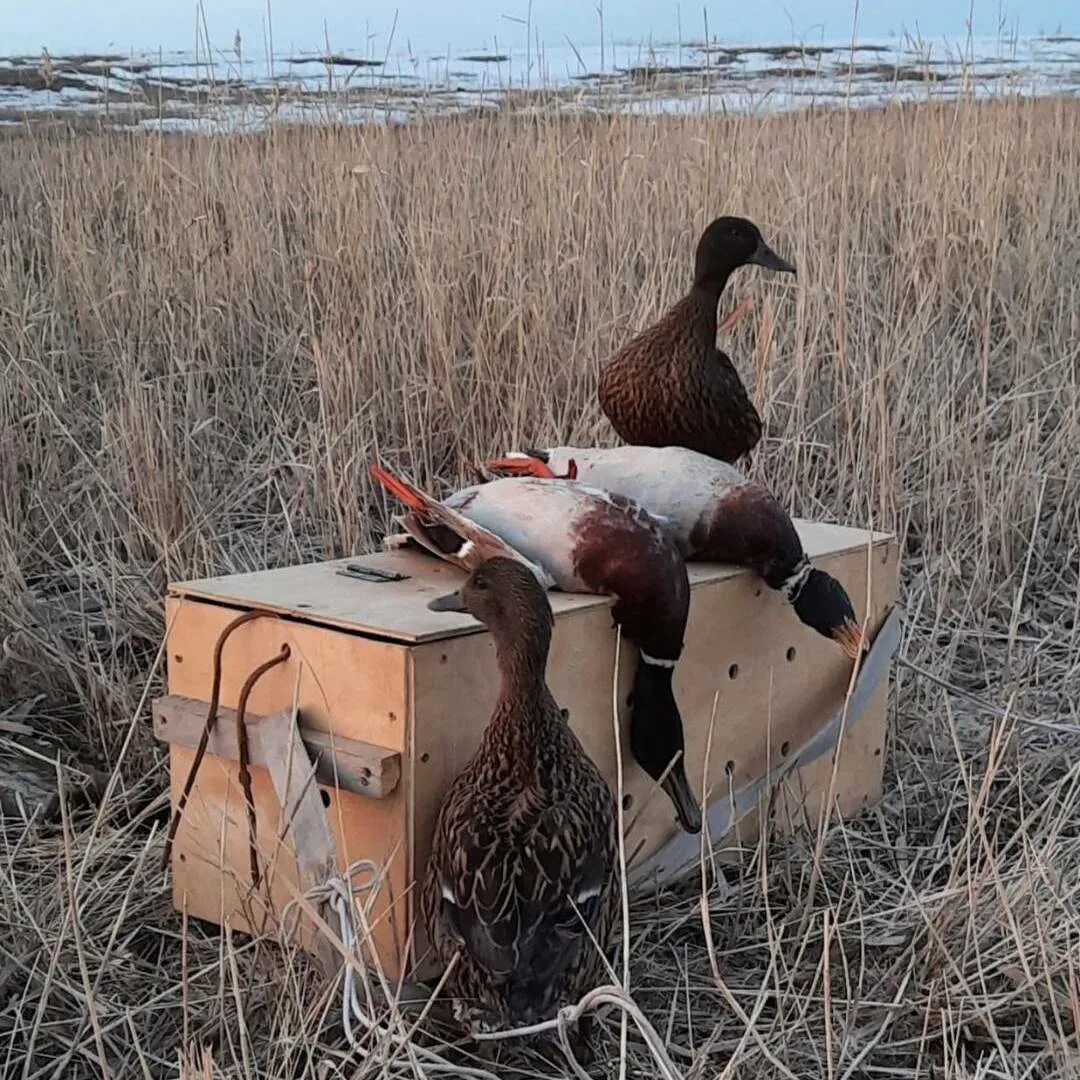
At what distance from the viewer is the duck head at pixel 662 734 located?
6.65 ft

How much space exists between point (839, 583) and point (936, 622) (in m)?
0.64

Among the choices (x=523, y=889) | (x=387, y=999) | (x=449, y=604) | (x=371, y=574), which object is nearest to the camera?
(x=387, y=999)

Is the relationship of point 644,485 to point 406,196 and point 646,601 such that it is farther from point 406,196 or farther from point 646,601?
point 406,196

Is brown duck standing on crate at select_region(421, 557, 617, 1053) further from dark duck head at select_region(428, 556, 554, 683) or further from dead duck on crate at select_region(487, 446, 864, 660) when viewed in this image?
dead duck on crate at select_region(487, 446, 864, 660)

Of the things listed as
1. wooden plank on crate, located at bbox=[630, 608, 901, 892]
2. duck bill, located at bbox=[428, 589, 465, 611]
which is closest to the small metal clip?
duck bill, located at bbox=[428, 589, 465, 611]

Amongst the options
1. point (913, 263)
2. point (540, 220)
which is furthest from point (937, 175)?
point (540, 220)

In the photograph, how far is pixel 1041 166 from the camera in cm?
474

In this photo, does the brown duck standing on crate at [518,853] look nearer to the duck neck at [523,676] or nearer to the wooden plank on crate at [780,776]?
the duck neck at [523,676]

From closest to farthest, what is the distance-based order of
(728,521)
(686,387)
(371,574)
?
1. (371,574)
2. (728,521)
3. (686,387)

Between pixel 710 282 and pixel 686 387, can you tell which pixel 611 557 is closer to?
pixel 686 387

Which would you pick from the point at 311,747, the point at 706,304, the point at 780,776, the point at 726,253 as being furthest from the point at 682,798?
the point at 726,253

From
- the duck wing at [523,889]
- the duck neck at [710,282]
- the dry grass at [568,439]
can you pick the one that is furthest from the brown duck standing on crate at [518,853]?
the duck neck at [710,282]

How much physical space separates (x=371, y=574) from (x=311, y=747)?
288 millimetres

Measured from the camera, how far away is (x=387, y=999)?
1494mm
